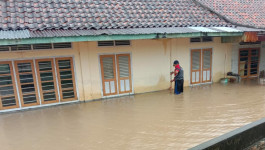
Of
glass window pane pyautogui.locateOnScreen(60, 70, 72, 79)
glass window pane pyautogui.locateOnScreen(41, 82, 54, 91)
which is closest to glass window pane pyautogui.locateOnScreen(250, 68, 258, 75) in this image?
glass window pane pyautogui.locateOnScreen(60, 70, 72, 79)

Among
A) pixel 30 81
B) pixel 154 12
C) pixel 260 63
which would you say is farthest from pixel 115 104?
pixel 260 63

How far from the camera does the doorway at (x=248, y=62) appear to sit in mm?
10078

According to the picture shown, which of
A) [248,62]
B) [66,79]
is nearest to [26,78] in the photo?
[66,79]

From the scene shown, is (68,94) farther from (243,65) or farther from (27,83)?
(243,65)

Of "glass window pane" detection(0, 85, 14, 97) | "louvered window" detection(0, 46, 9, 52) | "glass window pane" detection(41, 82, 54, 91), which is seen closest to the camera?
"louvered window" detection(0, 46, 9, 52)

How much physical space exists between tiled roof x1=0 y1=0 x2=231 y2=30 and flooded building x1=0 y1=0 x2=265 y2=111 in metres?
0.03

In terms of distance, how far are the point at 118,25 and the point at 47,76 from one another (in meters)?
3.24

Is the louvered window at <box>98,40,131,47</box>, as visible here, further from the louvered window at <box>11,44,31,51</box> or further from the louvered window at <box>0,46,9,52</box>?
the louvered window at <box>0,46,9,52</box>

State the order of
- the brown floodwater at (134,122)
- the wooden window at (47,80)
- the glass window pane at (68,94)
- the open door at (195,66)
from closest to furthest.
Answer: the brown floodwater at (134,122) < the wooden window at (47,80) < the glass window pane at (68,94) < the open door at (195,66)

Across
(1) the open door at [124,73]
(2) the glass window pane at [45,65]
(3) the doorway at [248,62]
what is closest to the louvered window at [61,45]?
(2) the glass window pane at [45,65]

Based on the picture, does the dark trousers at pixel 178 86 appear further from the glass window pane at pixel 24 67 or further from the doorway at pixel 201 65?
the glass window pane at pixel 24 67

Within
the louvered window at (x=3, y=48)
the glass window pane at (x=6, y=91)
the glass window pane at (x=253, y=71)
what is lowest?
the glass window pane at (x=253, y=71)

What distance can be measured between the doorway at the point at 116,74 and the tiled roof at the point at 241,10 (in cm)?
565

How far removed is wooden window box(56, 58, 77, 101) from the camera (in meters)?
6.79
